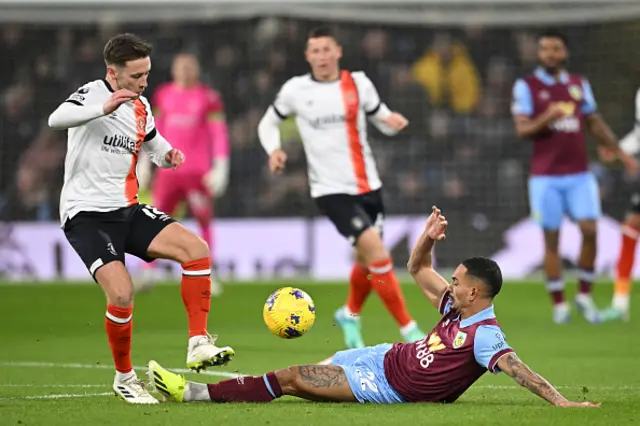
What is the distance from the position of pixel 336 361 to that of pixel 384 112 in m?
3.98

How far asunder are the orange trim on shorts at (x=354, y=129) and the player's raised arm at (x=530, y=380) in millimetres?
4304

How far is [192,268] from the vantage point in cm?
780

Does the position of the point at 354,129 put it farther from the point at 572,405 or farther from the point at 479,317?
the point at 572,405

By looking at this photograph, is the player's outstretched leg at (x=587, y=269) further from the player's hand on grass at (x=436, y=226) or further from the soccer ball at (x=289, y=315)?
the player's hand on grass at (x=436, y=226)

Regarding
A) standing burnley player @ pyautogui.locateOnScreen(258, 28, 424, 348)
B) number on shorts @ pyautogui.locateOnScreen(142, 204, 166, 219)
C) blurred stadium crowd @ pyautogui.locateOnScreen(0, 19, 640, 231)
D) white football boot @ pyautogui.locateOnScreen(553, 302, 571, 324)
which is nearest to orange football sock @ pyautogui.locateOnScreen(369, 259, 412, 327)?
standing burnley player @ pyautogui.locateOnScreen(258, 28, 424, 348)

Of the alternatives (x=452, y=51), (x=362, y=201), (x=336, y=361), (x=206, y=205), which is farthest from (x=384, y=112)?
(x=452, y=51)

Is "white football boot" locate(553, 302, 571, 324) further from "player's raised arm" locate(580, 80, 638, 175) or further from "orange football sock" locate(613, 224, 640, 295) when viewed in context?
"player's raised arm" locate(580, 80, 638, 175)

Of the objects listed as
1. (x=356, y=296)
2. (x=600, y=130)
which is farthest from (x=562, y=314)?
(x=356, y=296)

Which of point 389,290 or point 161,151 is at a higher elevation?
point 161,151

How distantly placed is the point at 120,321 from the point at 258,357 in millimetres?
2745

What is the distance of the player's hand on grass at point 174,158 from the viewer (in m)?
8.20

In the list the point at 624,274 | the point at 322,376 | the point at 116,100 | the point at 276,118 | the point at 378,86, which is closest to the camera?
the point at 322,376

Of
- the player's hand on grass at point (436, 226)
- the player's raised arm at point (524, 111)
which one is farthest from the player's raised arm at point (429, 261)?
the player's raised arm at point (524, 111)

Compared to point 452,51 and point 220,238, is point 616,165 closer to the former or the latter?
point 452,51
